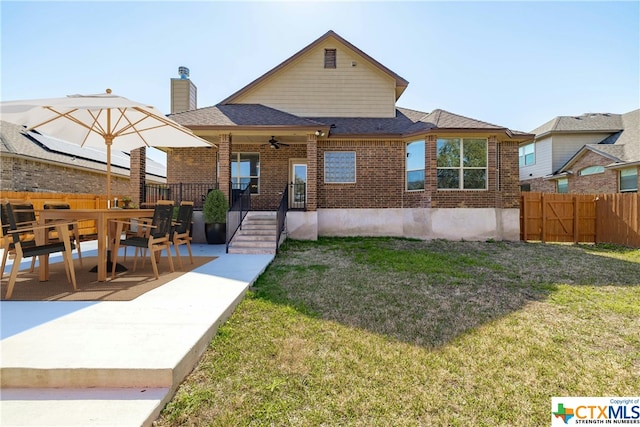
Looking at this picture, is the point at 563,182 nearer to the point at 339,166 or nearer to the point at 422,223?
the point at 422,223

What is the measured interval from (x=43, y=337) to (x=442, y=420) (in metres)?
3.44

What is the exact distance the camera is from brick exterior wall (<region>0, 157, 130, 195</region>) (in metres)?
12.3

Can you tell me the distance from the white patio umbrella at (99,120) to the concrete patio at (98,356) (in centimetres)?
278

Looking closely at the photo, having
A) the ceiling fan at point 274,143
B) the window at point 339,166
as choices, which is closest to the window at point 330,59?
the ceiling fan at point 274,143

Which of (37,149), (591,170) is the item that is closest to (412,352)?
(37,149)

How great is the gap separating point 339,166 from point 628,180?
15.9 metres

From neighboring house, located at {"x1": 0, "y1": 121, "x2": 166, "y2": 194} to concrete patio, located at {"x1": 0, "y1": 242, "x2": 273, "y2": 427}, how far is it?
8.55m

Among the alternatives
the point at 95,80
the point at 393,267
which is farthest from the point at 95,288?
the point at 95,80

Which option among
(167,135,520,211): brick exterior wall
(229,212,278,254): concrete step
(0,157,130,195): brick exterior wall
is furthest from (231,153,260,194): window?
(0,157,130,195): brick exterior wall

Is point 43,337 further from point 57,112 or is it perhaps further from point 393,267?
point 393,267

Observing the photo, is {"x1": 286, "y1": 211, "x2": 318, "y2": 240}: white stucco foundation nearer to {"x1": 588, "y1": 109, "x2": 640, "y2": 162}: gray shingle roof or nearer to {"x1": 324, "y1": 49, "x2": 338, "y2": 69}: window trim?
{"x1": 324, "y1": 49, "x2": 338, "y2": 69}: window trim

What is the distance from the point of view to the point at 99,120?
6004 millimetres

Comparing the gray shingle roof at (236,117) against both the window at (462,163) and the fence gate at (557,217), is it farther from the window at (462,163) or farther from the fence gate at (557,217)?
the fence gate at (557,217)

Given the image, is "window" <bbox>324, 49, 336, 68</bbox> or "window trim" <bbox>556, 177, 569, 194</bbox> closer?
"window" <bbox>324, 49, 336, 68</bbox>
